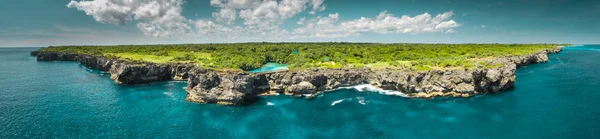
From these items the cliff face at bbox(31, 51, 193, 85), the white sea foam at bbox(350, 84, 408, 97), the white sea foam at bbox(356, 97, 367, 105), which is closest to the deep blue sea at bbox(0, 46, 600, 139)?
the white sea foam at bbox(356, 97, 367, 105)

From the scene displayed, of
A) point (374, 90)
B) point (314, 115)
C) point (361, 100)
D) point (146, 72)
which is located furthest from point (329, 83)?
point (146, 72)

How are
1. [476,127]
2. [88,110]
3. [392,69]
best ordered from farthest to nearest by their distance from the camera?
[392,69] < [88,110] < [476,127]

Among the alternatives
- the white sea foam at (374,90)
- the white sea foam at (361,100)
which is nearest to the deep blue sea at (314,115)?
the white sea foam at (361,100)

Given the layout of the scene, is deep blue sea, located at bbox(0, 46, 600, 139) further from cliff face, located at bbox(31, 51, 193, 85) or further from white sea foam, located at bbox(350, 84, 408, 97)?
cliff face, located at bbox(31, 51, 193, 85)

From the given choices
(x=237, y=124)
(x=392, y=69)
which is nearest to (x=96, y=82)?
(x=237, y=124)

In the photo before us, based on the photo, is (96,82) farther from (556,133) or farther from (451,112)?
(556,133)

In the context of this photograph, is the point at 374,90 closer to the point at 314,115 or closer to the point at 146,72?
the point at 314,115

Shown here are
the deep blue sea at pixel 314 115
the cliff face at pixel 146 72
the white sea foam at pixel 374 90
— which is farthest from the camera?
the cliff face at pixel 146 72

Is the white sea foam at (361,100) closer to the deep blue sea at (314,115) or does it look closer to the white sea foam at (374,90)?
the deep blue sea at (314,115)
